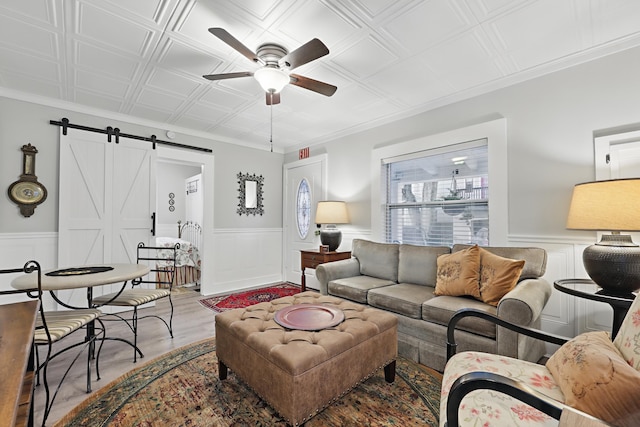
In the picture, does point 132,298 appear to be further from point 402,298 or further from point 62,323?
point 402,298

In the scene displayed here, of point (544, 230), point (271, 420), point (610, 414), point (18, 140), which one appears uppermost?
point (18, 140)

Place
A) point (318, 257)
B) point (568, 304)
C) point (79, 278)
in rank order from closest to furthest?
1. point (79, 278)
2. point (568, 304)
3. point (318, 257)

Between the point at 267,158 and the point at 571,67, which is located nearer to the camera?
the point at 571,67

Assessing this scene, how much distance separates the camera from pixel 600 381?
33.2 inches

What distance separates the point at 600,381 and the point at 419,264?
7.03ft

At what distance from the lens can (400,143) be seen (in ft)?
12.0

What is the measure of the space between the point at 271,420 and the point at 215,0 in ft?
8.34

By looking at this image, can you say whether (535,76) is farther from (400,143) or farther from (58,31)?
(58,31)

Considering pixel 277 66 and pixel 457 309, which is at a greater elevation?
pixel 277 66

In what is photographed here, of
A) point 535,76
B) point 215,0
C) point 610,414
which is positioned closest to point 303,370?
point 610,414

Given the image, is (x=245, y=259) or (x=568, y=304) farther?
(x=245, y=259)

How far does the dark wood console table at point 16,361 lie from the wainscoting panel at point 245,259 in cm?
317

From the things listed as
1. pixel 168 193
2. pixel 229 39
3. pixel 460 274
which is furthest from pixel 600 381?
pixel 168 193

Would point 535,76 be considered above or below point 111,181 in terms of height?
above
